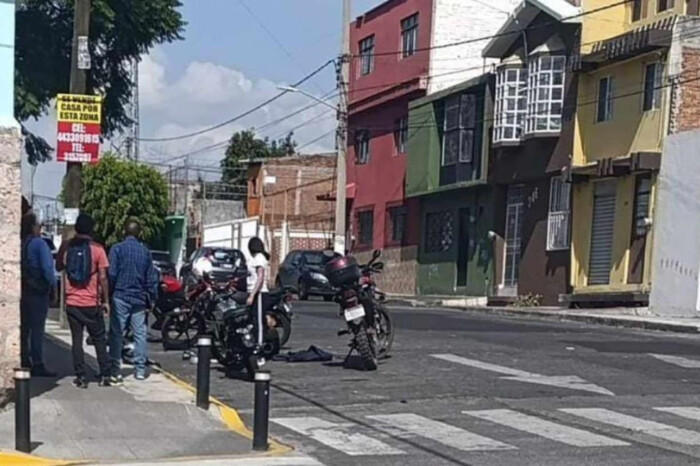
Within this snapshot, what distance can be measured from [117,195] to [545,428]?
41407mm

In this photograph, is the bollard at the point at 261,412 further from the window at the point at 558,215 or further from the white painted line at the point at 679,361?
the window at the point at 558,215

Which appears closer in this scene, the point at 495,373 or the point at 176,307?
the point at 495,373

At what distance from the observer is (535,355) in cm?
1669

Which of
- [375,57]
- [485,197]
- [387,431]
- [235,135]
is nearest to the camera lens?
[387,431]

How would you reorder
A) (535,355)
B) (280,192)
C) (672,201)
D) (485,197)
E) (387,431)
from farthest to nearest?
(280,192), (485,197), (672,201), (535,355), (387,431)

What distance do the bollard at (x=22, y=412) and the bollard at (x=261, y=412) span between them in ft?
6.21

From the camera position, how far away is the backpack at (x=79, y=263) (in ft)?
39.8

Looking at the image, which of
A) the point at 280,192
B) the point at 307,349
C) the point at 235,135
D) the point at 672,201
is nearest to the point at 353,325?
the point at 307,349

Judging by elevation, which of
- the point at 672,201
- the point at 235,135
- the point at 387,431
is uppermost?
the point at 235,135

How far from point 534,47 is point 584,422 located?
2433cm

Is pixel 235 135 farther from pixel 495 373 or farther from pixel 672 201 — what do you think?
pixel 495 373

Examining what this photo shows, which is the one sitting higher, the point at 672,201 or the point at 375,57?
the point at 375,57

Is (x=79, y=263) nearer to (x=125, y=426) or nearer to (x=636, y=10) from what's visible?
(x=125, y=426)

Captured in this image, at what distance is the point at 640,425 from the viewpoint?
1116 centimetres
